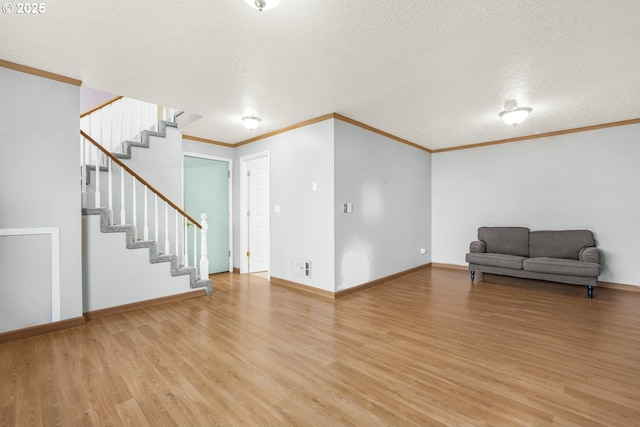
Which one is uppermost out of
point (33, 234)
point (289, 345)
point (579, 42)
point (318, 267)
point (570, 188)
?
point (579, 42)

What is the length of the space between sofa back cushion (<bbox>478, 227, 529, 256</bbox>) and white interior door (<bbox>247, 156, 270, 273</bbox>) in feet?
14.2

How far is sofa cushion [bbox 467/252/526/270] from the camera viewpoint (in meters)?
4.70

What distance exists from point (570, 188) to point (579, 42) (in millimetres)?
3519

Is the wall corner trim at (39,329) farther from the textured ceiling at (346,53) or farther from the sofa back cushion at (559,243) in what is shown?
the sofa back cushion at (559,243)

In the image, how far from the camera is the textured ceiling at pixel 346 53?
204 cm

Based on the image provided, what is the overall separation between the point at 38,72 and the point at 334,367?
398cm

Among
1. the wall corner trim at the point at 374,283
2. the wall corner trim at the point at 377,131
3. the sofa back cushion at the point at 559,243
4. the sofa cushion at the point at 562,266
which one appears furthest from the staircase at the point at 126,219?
the sofa back cushion at the point at 559,243

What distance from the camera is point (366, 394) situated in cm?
193

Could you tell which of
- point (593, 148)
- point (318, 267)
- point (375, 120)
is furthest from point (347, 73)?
point (593, 148)

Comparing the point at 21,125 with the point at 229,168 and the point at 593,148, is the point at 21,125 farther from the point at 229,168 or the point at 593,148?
the point at 593,148

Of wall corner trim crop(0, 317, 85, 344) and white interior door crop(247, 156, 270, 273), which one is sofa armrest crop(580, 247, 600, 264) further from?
wall corner trim crop(0, 317, 85, 344)

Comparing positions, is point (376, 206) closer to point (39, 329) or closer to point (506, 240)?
point (506, 240)

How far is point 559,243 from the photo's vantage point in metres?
4.80

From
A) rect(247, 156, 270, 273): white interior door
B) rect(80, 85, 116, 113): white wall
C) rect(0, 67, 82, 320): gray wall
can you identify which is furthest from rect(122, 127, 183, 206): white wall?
rect(0, 67, 82, 320): gray wall
